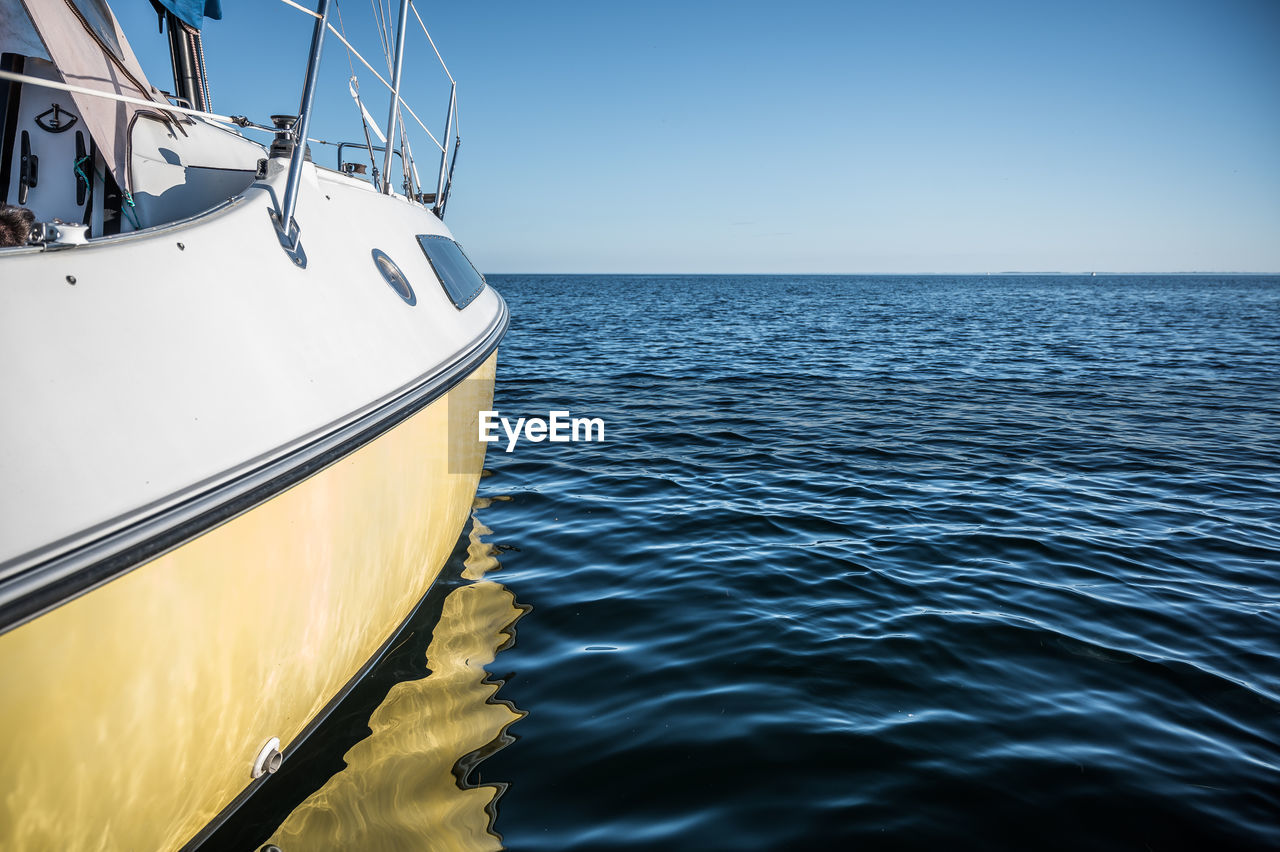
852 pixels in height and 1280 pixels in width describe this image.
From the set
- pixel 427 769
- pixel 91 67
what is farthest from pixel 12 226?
pixel 427 769

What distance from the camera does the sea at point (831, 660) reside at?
2.56 meters

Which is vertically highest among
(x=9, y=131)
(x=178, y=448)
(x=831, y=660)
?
(x=9, y=131)

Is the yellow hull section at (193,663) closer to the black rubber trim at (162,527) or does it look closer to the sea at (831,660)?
the black rubber trim at (162,527)

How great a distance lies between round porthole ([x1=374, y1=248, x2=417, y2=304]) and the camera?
3.82 meters

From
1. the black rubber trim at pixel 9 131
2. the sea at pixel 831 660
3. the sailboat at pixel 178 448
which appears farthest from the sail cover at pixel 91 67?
the sea at pixel 831 660

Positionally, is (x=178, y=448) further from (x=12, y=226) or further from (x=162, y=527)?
(x=12, y=226)

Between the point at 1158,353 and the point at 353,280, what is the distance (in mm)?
18125

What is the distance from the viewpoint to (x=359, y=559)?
2850 millimetres

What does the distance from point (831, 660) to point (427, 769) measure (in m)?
1.88

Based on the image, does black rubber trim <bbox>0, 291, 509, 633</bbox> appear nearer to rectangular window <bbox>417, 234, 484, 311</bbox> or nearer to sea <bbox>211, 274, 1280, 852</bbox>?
sea <bbox>211, 274, 1280, 852</bbox>

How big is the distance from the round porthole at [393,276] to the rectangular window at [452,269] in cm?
81

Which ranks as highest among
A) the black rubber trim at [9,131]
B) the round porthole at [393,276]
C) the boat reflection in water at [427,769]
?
the black rubber trim at [9,131]

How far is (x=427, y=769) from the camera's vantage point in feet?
9.06

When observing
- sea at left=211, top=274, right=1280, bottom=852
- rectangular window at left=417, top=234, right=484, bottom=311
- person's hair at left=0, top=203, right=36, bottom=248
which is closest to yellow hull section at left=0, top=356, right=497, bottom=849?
sea at left=211, top=274, right=1280, bottom=852
